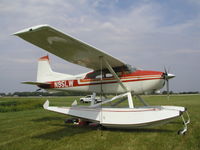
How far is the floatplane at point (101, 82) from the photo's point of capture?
19.7ft

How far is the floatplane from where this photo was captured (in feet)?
19.7

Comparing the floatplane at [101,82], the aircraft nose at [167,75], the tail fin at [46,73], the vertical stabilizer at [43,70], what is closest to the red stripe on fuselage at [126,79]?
the floatplane at [101,82]

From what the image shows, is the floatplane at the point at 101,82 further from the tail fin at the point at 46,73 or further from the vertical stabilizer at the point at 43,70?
the vertical stabilizer at the point at 43,70

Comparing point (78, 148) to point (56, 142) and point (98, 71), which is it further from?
point (98, 71)

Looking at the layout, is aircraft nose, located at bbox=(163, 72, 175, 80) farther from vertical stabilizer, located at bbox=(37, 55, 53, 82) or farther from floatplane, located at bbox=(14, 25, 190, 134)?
vertical stabilizer, located at bbox=(37, 55, 53, 82)

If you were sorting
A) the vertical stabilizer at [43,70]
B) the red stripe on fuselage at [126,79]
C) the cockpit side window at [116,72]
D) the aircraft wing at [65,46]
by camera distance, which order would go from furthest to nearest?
the vertical stabilizer at [43,70]
the cockpit side window at [116,72]
the red stripe on fuselage at [126,79]
the aircraft wing at [65,46]

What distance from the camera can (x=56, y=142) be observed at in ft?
17.3

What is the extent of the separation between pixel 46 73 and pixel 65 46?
Answer: 14.5 feet

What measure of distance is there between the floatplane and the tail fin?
0.22 ft

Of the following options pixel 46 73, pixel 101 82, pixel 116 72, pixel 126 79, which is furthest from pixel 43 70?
pixel 126 79

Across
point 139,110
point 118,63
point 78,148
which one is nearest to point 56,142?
point 78,148

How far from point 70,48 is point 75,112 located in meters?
2.45

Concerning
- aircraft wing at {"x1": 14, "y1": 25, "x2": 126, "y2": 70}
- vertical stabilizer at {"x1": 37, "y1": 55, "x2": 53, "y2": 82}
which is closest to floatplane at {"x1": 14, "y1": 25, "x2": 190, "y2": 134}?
aircraft wing at {"x1": 14, "y1": 25, "x2": 126, "y2": 70}

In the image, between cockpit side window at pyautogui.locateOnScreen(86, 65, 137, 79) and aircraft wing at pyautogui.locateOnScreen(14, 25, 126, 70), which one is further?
cockpit side window at pyautogui.locateOnScreen(86, 65, 137, 79)
